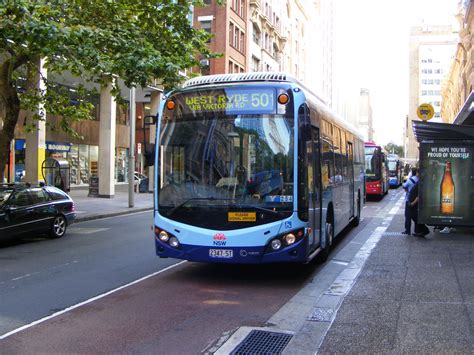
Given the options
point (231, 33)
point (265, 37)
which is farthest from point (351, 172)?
point (265, 37)

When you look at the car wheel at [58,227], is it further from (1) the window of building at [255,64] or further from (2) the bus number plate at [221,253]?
(1) the window of building at [255,64]

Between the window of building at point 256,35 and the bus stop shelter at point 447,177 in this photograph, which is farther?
the window of building at point 256,35

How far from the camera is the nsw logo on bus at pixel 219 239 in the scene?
7.41m

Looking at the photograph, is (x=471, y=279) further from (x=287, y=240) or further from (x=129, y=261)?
(x=129, y=261)

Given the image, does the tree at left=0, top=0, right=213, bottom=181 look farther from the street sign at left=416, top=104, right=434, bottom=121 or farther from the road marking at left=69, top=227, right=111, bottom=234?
the street sign at left=416, top=104, right=434, bottom=121

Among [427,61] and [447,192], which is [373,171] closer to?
[447,192]

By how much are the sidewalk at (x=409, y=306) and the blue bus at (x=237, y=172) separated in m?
1.33

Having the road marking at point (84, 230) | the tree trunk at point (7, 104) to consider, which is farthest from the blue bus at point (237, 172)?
the tree trunk at point (7, 104)

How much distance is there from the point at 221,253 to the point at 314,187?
1.89 m

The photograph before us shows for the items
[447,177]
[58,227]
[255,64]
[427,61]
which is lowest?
[58,227]

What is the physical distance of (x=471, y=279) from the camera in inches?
301

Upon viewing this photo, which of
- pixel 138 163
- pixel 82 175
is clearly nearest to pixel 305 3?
pixel 138 163

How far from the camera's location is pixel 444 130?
500 inches

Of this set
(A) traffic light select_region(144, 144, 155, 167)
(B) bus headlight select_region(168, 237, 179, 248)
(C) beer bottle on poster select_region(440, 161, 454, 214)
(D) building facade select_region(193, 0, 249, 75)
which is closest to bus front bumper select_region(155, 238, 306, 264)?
(B) bus headlight select_region(168, 237, 179, 248)
